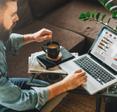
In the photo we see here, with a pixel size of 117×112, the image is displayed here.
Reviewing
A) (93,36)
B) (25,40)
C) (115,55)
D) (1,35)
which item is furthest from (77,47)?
(1,35)

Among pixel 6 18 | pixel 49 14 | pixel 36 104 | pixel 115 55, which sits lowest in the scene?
pixel 49 14

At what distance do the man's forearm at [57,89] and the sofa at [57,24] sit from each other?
1.62ft

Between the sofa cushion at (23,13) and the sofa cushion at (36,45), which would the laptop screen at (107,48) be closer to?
the sofa cushion at (36,45)

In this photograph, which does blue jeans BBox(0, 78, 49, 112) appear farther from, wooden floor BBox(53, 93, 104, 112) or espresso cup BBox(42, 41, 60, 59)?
Result: wooden floor BBox(53, 93, 104, 112)

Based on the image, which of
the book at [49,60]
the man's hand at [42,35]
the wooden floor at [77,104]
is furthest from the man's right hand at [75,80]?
the wooden floor at [77,104]

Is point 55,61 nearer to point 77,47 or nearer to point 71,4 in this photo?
point 77,47

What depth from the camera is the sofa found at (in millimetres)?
2021

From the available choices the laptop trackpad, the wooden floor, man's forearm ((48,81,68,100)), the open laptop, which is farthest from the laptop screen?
the wooden floor

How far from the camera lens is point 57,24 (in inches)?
93.4

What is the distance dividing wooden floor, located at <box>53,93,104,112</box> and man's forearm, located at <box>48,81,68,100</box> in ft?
2.40

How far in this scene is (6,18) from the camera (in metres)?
1.36

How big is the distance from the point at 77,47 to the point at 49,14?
22.3 inches

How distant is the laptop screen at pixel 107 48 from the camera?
1532 millimetres

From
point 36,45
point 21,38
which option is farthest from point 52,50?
point 36,45
